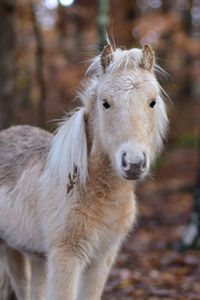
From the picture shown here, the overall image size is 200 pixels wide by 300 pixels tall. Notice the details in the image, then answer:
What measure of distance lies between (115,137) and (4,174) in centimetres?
141

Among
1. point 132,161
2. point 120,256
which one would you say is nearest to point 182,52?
point 120,256

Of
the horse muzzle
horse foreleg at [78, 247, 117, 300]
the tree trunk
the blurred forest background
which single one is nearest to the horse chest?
A: horse foreleg at [78, 247, 117, 300]

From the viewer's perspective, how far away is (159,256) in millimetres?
7012

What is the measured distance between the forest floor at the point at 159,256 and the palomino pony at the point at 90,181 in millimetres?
511

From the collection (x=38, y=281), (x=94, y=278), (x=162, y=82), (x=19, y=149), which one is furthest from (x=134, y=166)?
(x=162, y=82)

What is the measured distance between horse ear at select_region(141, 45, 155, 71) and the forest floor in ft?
3.11

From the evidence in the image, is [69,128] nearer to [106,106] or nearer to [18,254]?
[106,106]

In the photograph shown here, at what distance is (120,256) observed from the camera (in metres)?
7.25

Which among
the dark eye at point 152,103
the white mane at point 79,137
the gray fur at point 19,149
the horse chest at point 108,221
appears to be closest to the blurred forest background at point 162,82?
the gray fur at point 19,149

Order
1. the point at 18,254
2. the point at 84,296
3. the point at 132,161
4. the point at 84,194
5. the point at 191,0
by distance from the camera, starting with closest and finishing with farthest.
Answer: the point at 132,161 → the point at 84,194 → the point at 84,296 → the point at 18,254 → the point at 191,0

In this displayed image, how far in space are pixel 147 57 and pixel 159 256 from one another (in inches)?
174

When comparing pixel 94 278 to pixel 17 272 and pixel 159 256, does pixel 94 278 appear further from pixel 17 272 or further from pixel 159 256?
pixel 159 256

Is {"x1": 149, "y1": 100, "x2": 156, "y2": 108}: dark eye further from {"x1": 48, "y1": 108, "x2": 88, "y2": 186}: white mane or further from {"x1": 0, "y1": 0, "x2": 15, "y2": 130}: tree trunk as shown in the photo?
{"x1": 0, "y1": 0, "x2": 15, "y2": 130}: tree trunk

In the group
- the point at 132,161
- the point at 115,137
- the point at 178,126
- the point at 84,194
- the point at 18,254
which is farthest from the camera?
the point at 178,126
